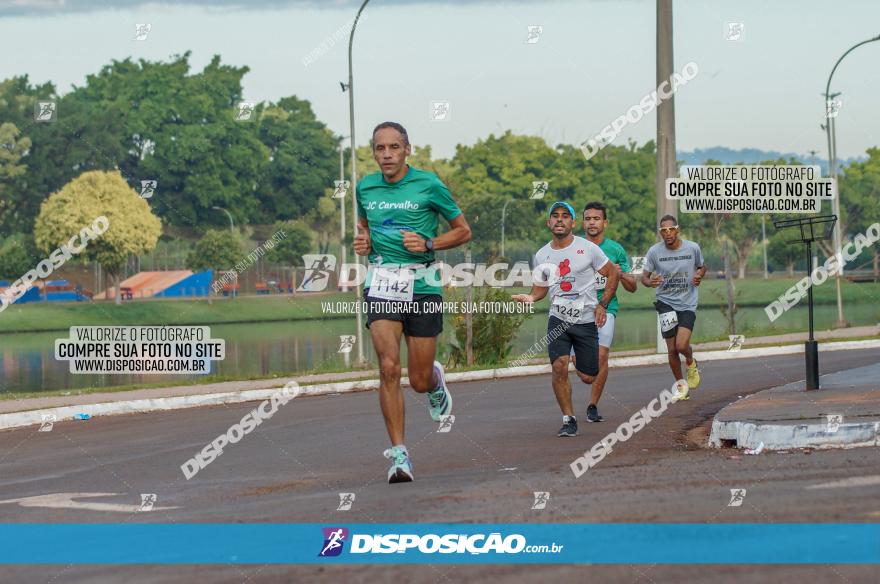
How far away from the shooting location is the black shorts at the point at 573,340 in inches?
498

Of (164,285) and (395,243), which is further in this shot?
(164,285)

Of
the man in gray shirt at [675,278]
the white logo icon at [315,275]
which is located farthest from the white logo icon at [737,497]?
the white logo icon at [315,275]

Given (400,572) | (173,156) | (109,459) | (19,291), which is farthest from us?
(173,156)

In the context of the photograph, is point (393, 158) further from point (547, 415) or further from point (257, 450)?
point (547, 415)

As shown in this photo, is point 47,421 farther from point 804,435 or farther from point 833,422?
point 833,422

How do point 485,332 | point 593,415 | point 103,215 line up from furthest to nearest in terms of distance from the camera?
point 103,215 < point 485,332 < point 593,415

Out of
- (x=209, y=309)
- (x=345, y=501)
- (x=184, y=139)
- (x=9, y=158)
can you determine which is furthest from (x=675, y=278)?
(x=184, y=139)

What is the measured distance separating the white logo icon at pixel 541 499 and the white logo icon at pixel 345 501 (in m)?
1.08

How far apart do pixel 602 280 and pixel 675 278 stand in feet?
5.39

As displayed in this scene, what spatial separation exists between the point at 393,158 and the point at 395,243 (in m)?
0.59

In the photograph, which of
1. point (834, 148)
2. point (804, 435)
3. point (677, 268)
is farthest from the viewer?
point (834, 148)

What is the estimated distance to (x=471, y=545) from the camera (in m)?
6.73

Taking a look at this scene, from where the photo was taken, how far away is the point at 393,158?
959 cm

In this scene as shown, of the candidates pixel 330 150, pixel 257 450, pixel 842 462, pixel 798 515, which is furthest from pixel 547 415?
pixel 330 150
